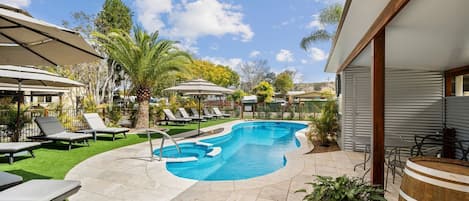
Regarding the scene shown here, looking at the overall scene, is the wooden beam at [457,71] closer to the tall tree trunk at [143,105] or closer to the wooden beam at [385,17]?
the wooden beam at [385,17]

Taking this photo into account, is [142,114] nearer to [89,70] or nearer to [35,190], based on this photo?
[35,190]

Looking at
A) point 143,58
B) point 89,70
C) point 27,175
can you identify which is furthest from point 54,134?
point 89,70

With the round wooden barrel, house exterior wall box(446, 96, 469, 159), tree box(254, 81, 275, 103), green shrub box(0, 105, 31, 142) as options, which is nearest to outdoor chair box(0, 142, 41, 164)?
green shrub box(0, 105, 31, 142)

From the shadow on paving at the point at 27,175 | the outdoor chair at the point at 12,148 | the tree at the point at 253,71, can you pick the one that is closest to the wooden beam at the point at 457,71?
the shadow on paving at the point at 27,175

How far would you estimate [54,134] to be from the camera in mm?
7828

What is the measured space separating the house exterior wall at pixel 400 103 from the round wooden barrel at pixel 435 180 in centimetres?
490

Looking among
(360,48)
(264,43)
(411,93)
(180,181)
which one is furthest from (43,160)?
(264,43)

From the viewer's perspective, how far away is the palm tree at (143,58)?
12.1 metres

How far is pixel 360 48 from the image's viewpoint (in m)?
4.51

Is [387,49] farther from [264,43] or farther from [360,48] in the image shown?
[264,43]

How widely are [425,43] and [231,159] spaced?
5.86 m

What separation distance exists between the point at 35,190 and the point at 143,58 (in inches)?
399

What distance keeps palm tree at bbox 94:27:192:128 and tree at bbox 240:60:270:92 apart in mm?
31947

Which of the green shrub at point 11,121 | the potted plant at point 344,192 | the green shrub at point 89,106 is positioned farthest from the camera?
the green shrub at point 89,106
